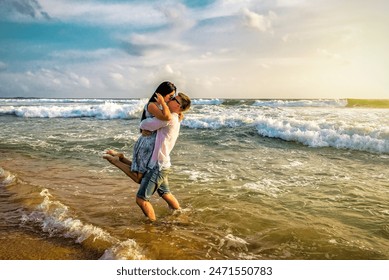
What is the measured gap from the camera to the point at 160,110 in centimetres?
364

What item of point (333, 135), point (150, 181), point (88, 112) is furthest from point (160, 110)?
point (88, 112)

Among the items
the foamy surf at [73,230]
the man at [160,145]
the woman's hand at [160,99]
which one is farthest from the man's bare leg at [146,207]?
the woman's hand at [160,99]

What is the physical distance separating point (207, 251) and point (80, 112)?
27.6m

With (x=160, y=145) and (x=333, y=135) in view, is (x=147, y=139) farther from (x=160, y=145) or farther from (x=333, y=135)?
(x=333, y=135)

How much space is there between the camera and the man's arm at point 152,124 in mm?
3783

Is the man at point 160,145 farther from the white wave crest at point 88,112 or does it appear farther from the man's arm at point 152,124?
the white wave crest at point 88,112

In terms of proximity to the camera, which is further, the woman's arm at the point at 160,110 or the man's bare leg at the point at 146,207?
the man's bare leg at the point at 146,207

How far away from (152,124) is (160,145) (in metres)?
0.31

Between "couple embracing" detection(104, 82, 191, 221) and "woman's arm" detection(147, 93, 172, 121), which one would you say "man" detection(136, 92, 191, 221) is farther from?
"woman's arm" detection(147, 93, 172, 121)

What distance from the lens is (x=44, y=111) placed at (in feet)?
91.8

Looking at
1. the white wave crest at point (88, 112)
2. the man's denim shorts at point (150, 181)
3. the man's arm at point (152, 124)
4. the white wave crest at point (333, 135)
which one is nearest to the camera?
the man's arm at point (152, 124)

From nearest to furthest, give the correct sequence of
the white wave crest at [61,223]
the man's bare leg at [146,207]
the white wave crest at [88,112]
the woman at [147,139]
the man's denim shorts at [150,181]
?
the woman at [147,139] < the white wave crest at [61,223] < the man's denim shorts at [150,181] < the man's bare leg at [146,207] < the white wave crest at [88,112]

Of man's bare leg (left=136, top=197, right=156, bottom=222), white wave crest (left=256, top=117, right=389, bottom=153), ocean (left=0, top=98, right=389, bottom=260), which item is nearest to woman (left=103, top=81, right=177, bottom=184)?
man's bare leg (left=136, top=197, right=156, bottom=222)

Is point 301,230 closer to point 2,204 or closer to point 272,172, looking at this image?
point 272,172
